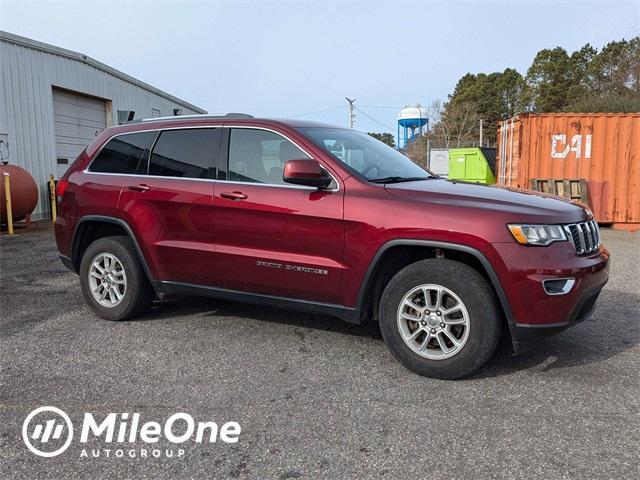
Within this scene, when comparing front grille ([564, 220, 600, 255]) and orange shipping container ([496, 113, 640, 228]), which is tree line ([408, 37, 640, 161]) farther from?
front grille ([564, 220, 600, 255])

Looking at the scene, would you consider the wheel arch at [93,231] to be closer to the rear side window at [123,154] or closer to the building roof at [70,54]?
the rear side window at [123,154]

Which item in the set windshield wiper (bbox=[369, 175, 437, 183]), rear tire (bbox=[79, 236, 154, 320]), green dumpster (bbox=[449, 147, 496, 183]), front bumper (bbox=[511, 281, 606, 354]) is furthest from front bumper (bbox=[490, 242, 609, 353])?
green dumpster (bbox=[449, 147, 496, 183])

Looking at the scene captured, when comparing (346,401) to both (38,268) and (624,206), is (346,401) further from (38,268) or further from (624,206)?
(624,206)

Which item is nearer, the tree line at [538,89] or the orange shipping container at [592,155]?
the orange shipping container at [592,155]

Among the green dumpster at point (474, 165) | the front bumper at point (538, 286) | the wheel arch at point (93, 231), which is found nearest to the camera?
the front bumper at point (538, 286)

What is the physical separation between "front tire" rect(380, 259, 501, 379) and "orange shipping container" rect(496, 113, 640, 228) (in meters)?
10.2

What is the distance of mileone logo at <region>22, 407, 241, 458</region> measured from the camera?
282 centimetres

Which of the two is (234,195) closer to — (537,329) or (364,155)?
(364,155)

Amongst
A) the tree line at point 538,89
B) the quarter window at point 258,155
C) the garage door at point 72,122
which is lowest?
the quarter window at point 258,155

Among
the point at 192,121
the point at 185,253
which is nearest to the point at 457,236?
the point at 185,253

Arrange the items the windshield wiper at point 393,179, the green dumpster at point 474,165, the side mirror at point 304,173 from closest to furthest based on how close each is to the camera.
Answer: the side mirror at point 304,173 < the windshield wiper at point 393,179 < the green dumpster at point 474,165

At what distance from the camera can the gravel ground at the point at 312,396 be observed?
2.69 metres

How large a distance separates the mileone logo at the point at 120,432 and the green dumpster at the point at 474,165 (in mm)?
16906

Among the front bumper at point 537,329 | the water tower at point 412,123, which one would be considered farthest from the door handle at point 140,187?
the water tower at point 412,123
